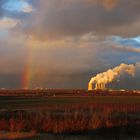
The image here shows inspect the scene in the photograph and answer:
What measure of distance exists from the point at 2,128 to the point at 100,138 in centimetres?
914

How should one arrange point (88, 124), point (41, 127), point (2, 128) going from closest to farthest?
point (2, 128), point (41, 127), point (88, 124)

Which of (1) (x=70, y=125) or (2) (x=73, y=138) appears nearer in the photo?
(2) (x=73, y=138)

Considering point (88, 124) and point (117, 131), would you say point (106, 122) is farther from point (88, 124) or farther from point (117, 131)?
point (117, 131)

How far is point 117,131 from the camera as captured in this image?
105ft

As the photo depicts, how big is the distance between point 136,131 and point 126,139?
579 cm

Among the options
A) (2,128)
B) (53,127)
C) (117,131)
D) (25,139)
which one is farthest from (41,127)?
(25,139)

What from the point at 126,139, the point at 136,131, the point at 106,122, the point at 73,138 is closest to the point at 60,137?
the point at 73,138

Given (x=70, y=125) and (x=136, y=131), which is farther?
(x=70, y=125)

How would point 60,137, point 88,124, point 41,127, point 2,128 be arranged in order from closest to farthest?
point 60,137 < point 2,128 < point 41,127 < point 88,124

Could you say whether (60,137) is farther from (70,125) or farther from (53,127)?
(70,125)

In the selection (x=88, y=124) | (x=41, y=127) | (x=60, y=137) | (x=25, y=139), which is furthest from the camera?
(x=88, y=124)

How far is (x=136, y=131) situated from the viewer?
107 ft

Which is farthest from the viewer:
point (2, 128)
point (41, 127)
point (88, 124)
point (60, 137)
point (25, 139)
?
point (88, 124)

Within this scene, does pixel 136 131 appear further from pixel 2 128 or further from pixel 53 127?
pixel 2 128
